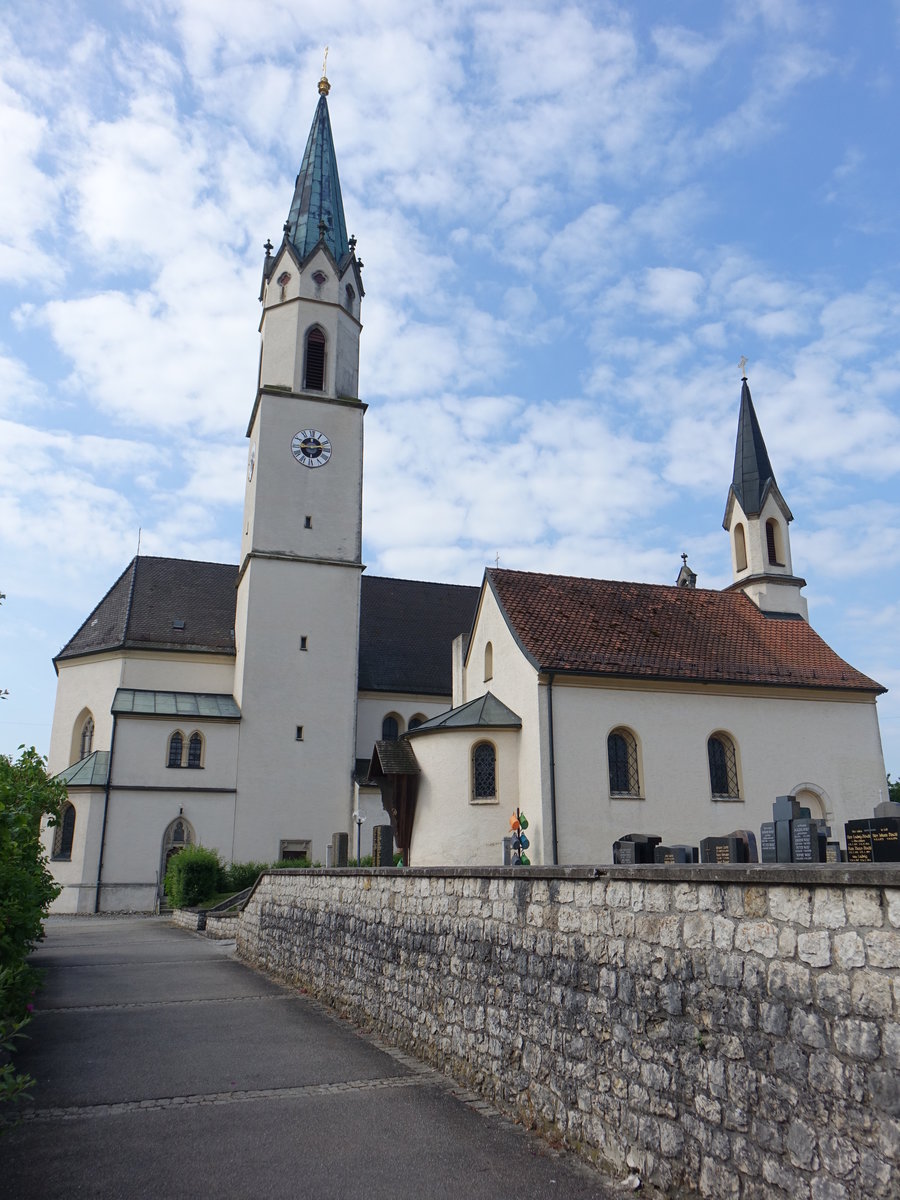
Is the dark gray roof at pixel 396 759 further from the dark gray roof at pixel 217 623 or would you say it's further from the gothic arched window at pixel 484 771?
the dark gray roof at pixel 217 623

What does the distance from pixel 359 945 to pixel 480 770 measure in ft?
43.0

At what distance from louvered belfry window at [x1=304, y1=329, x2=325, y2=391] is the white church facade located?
13 centimetres

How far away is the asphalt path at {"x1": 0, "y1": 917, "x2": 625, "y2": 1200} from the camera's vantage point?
6.31 metres

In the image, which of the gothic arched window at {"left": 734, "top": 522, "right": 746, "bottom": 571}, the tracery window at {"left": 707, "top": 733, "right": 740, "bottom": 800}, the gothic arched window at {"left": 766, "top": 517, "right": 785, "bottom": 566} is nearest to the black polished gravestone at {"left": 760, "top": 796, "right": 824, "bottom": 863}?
the tracery window at {"left": 707, "top": 733, "right": 740, "bottom": 800}

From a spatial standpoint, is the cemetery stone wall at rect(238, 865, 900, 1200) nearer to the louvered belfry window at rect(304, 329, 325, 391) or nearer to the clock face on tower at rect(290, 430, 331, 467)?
the clock face on tower at rect(290, 430, 331, 467)

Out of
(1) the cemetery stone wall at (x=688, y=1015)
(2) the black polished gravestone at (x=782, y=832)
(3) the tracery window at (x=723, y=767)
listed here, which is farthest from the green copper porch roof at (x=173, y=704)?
(1) the cemetery stone wall at (x=688, y=1015)

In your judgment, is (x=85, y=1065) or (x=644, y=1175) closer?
(x=644, y=1175)

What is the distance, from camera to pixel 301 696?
36562mm

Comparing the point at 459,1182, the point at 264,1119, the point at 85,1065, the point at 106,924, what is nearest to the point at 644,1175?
the point at 459,1182

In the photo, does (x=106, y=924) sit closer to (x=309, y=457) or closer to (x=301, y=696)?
(x=301, y=696)

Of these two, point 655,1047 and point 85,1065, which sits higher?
point 655,1047

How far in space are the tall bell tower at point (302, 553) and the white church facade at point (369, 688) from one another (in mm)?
88

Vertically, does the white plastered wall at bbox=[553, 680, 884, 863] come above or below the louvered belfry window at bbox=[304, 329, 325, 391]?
below

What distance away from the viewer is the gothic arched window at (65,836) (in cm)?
3366
